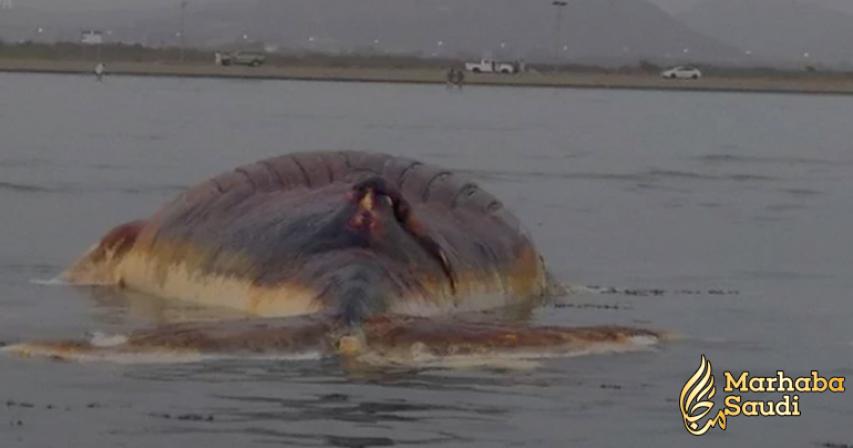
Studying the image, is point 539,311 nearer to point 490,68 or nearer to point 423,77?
point 423,77

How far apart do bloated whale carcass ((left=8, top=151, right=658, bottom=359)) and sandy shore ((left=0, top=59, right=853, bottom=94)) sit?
109120 millimetres

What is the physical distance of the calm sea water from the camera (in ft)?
45.9

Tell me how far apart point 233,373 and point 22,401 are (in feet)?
4.61

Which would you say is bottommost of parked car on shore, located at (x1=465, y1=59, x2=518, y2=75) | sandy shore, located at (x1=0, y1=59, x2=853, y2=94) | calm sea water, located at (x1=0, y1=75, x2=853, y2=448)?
parked car on shore, located at (x1=465, y1=59, x2=518, y2=75)

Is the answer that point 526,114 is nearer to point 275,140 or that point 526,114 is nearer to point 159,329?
point 275,140

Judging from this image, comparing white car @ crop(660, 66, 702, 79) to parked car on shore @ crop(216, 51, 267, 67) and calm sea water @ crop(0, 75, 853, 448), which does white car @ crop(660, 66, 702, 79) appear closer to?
parked car on shore @ crop(216, 51, 267, 67)

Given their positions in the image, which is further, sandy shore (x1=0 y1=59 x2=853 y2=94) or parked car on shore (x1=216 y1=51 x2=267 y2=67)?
parked car on shore (x1=216 y1=51 x2=267 y2=67)

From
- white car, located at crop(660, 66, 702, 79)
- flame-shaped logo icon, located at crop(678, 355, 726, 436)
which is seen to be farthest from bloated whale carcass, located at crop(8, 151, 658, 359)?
white car, located at crop(660, 66, 702, 79)

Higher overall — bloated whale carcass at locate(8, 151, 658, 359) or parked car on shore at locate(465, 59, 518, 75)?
bloated whale carcass at locate(8, 151, 658, 359)

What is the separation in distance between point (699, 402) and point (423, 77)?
424 ft

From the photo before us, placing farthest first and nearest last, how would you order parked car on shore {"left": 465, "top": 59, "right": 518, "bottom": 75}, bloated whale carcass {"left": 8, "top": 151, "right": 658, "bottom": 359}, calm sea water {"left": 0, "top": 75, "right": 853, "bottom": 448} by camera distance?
parked car on shore {"left": 465, "top": 59, "right": 518, "bottom": 75} < bloated whale carcass {"left": 8, "top": 151, "right": 658, "bottom": 359} < calm sea water {"left": 0, "top": 75, "right": 853, "bottom": 448}

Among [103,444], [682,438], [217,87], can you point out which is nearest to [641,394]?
[682,438]

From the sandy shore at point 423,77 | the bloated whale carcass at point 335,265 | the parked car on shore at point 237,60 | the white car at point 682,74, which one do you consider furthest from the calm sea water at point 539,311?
the white car at point 682,74

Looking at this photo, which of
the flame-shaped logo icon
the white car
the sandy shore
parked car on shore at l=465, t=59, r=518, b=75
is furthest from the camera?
parked car on shore at l=465, t=59, r=518, b=75
